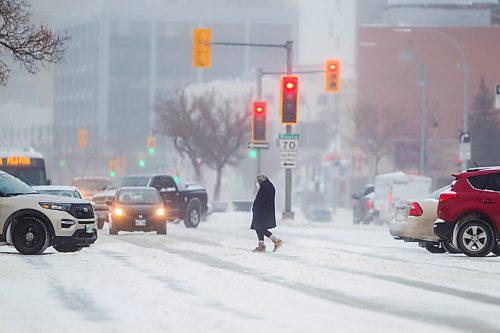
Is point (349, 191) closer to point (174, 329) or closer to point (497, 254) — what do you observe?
point (497, 254)

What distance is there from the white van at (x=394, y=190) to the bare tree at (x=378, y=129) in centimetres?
4653

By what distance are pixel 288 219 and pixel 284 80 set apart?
569 centimetres

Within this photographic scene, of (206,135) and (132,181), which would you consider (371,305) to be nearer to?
(132,181)

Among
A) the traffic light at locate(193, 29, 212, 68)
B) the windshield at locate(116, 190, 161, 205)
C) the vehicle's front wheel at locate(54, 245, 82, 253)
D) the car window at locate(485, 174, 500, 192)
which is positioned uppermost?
the traffic light at locate(193, 29, 212, 68)

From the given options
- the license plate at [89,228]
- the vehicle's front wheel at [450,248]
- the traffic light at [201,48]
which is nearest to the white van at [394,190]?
the traffic light at [201,48]

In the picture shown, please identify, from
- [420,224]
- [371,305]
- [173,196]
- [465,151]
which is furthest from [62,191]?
[465,151]

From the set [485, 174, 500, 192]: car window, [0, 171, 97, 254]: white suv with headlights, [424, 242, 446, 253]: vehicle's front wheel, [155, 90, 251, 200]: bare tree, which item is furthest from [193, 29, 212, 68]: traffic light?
[155, 90, 251, 200]: bare tree

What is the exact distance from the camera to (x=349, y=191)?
5541 inches

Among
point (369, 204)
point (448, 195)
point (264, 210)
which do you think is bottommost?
point (369, 204)

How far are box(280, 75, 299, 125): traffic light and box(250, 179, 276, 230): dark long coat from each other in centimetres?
2098

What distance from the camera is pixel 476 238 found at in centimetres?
2811

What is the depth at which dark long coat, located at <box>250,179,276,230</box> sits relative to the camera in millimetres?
29422

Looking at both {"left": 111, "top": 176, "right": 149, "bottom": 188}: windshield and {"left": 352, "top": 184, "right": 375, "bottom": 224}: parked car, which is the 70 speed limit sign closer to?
{"left": 111, "top": 176, "right": 149, "bottom": 188}: windshield

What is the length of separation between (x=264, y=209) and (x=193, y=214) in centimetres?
2095
